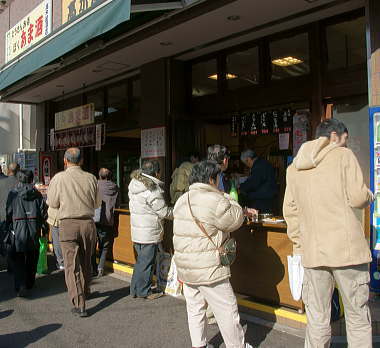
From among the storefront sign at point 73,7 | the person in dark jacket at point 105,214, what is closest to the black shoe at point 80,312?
the person in dark jacket at point 105,214

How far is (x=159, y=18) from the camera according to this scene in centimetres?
605

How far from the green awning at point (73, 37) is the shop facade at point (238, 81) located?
3.4 inches

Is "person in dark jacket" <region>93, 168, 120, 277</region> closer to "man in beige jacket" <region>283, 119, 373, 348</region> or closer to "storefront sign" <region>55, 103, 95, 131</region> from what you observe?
"storefront sign" <region>55, 103, 95, 131</region>

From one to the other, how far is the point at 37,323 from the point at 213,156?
2698 mm

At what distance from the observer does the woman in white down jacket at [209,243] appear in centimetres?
350

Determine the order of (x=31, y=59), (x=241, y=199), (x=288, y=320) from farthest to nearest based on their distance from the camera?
(x=31, y=59) < (x=241, y=199) < (x=288, y=320)

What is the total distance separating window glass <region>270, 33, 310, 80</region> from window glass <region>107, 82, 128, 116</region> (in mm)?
3761

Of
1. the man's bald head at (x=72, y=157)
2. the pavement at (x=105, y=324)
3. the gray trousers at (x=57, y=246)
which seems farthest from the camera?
the gray trousers at (x=57, y=246)

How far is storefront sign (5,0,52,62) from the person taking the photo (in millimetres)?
8591

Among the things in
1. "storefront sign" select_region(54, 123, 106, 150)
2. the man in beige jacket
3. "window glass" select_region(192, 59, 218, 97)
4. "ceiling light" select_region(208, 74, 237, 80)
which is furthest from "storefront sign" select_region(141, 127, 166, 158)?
the man in beige jacket

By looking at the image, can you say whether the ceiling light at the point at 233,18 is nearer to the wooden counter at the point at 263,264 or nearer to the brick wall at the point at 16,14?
the wooden counter at the point at 263,264

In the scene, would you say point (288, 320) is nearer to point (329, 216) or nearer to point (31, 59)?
point (329, 216)

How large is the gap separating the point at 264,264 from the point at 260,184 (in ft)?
5.60

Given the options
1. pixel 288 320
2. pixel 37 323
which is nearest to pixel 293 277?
pixel 288 320
